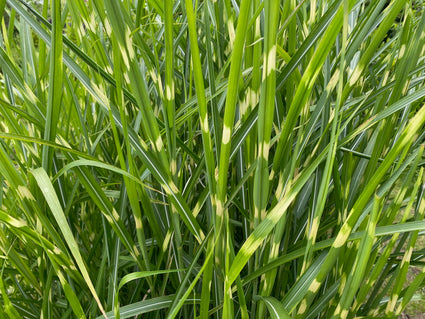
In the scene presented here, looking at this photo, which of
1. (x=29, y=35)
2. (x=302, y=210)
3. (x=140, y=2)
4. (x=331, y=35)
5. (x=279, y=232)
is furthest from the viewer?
(x=29, y=35)

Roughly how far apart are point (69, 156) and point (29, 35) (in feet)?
1.52

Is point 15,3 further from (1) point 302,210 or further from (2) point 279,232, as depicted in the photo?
(1) point 302,210

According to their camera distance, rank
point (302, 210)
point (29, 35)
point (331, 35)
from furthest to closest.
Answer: point (29, 35) < point (302, 210) < point (331, 35)

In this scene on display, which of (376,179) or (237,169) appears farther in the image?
(237,169)

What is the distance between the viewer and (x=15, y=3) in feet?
1.83

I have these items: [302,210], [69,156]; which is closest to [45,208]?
[69,156]

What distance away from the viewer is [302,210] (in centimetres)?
79

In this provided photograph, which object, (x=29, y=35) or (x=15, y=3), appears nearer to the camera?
(x=15, y=3)

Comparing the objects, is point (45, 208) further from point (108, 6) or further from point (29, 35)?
point (29, 35)

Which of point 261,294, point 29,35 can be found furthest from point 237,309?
point 29,35

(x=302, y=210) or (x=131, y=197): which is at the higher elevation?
(x=131, y=197)

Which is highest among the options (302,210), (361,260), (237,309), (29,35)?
(29,35)

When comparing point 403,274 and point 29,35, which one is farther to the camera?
point 29,35

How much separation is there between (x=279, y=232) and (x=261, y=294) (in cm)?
10
